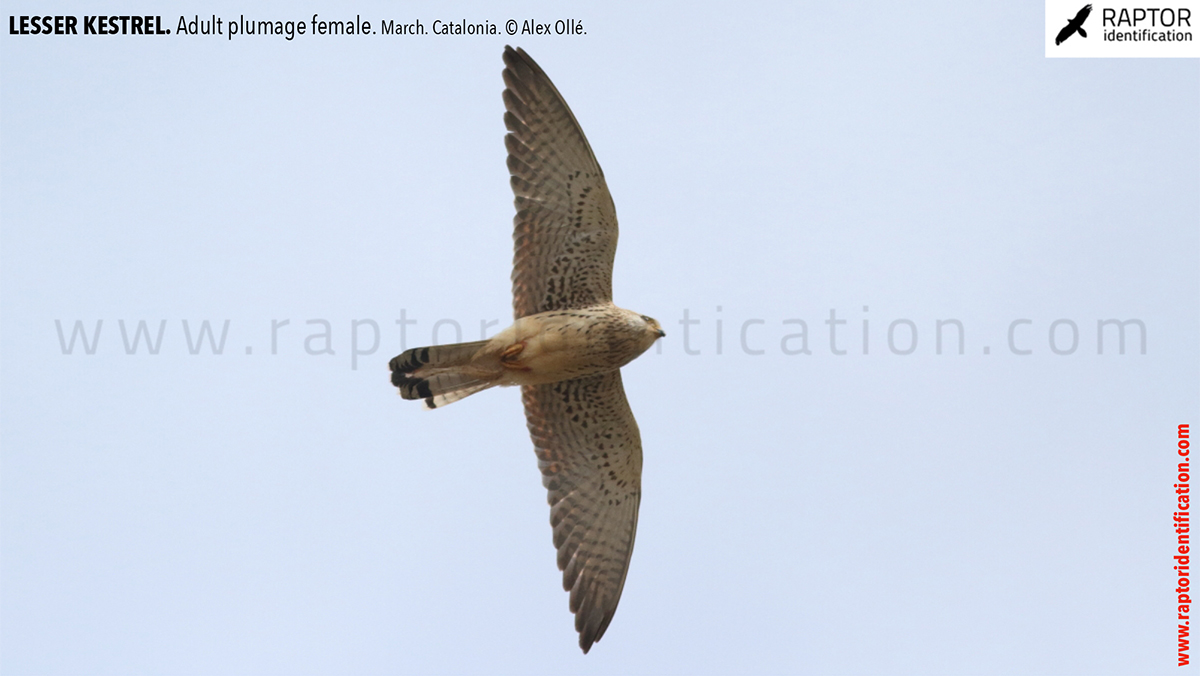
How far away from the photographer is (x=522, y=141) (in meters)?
10.6

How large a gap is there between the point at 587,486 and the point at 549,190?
285cm

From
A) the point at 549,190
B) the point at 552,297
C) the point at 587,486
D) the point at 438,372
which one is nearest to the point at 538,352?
the point at 552,297

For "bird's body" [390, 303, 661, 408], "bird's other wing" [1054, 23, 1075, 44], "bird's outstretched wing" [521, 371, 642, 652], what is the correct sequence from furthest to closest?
"bird's other wing" [1054, 23, 1075, 44] → "bird's outstretched wing" [521, 371, 642, 652] → "bird's body" [390, 303, 661, 408]

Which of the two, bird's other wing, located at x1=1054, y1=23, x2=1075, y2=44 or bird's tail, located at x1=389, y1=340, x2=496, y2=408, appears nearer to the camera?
bird's tail, located at x1=389, y1=340, x2=496, y2=408

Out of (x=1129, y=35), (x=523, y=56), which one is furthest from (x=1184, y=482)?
(x=523, y=56)

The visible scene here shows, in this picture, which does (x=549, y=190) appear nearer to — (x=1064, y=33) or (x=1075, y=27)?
(x=1064, y=33)

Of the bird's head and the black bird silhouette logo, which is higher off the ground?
the black bird silhouette logo

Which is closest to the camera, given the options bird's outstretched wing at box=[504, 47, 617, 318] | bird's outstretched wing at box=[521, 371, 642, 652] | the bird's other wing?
bird's outstretched wing at box=[504, 47, 617, 318]

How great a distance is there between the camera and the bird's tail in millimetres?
10516

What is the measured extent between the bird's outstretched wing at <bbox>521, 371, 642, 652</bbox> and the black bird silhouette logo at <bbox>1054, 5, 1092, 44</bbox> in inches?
243

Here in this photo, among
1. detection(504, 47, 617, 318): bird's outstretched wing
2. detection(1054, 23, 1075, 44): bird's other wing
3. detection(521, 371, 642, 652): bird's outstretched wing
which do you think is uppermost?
detection(1054, 23, 1075, 44): bird's other wing

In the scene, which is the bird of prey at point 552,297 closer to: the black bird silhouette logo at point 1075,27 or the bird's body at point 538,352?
the bird's body at point 538,352

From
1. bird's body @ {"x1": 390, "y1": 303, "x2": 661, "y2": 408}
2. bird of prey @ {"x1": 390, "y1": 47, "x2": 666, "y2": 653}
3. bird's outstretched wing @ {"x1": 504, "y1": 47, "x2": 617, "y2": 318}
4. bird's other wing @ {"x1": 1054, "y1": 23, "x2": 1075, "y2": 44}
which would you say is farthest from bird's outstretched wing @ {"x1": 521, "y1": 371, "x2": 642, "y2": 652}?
bird's other wing @ {"x1": 1054, "y1": 23, "x2": 1075, "y2": 44}

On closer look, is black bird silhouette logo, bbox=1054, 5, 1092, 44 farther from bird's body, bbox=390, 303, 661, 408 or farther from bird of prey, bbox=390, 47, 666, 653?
bird's body, bbox=390, 303, 661, 408
